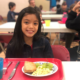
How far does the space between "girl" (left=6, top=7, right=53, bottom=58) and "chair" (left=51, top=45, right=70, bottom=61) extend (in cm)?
5

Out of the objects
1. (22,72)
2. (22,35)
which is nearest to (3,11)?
(22,35)

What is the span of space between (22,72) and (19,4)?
802 centimetres

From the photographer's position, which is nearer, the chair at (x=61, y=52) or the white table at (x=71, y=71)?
the white table at (x=71, y=71)

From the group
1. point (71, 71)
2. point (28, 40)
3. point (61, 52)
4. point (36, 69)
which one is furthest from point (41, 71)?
point (28, 40)

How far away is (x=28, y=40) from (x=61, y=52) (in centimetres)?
38

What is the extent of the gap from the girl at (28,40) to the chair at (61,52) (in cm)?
5

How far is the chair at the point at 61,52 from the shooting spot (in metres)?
1.16

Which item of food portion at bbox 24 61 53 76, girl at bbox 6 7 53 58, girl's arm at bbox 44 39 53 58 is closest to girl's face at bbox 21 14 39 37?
girl at bbox 6 7 53 58

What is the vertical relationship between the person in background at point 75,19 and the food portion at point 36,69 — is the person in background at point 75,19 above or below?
above

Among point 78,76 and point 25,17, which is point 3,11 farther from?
point 78,76

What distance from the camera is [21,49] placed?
1.31 metres

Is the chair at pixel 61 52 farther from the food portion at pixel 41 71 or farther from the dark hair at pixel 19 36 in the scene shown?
the food portion at pixel 41 71

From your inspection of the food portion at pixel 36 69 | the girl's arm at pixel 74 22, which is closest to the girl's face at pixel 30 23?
the food portion at pixel 36 69

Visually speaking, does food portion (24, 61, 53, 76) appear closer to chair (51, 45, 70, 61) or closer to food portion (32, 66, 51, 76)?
food portion (32, 66, 51, 76)
